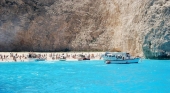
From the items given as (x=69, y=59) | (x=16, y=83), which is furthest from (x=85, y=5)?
(x=16, y=83)

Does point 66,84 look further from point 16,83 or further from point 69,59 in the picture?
point 69,59

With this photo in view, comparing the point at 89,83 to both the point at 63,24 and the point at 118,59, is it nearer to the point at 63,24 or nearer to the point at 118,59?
the point at 118,59

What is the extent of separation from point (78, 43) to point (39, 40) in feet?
20.7

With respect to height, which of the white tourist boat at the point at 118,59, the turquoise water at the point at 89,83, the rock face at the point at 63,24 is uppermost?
the rock face at the point at 63,24

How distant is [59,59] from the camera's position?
5047 cm

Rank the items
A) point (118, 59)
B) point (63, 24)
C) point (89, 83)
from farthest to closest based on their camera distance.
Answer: point (63, 24)
point (118, 59)
point (89, 83)

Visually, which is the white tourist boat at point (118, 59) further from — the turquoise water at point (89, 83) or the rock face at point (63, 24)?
the turquoise water at point (89, 83)

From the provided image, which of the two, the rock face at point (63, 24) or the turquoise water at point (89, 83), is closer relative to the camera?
the turquoise water at point (89, 83)

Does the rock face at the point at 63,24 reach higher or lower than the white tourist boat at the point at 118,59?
higher

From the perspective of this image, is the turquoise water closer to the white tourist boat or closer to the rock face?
the white tourist boat

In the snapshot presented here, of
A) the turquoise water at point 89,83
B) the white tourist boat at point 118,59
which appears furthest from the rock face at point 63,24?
the turquoise water at point 89,83

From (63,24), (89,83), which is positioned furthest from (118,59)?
(89,83)

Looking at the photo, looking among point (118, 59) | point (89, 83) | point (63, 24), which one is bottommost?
point (89, 83)

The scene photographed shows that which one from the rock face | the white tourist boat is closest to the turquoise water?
the white tourist boat
